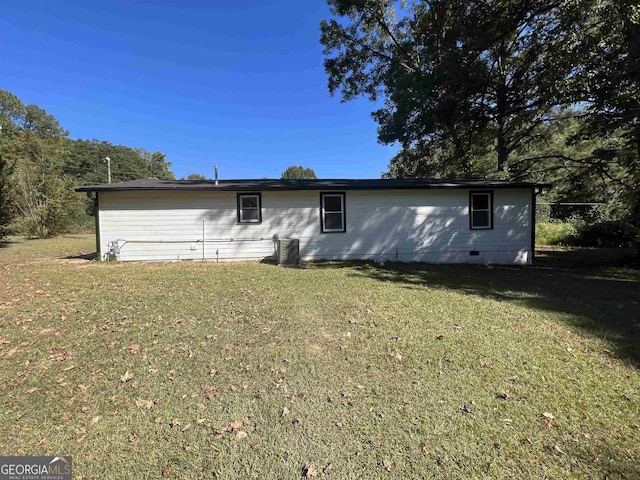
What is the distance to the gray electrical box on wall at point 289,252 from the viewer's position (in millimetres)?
9406

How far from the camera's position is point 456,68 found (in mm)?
12156

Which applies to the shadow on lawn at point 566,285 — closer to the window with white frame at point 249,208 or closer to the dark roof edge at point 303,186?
the dark roof edge at point 303,186

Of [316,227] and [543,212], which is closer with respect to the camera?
[316,227]

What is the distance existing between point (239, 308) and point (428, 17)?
15863 mm

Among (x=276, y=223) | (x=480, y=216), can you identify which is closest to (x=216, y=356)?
(x=276, y=223)

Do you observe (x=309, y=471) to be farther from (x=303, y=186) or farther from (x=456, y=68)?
(x=456, y=68)

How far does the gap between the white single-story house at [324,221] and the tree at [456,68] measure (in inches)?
161

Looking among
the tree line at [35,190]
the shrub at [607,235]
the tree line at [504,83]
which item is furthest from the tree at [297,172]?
the shrub at [607,235]

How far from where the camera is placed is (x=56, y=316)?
4.58 m

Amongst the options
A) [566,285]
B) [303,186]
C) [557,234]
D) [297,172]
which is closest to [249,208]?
[303,186]

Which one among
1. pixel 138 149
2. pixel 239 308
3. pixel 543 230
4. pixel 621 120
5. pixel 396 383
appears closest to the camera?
pixel 396 383

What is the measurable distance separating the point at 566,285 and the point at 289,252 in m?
6.88

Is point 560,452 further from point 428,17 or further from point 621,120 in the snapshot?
point 428,17

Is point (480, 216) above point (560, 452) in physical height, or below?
above
